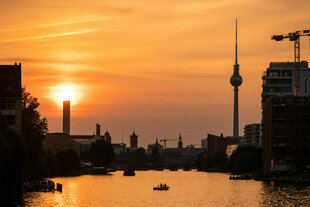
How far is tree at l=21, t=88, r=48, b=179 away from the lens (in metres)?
178

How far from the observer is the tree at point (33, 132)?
178250 mm

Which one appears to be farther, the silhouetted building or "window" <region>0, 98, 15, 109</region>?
"window" <region>0, 98, 15, 109</region>

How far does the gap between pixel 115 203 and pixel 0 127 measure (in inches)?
1597

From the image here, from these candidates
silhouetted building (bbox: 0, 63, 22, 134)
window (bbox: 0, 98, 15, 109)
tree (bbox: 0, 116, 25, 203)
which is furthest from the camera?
window (bbox: 0, 98, 15, 109)

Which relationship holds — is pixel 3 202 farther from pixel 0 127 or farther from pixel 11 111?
pixel 11 111

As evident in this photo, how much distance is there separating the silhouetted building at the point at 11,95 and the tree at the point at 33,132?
3762 mm

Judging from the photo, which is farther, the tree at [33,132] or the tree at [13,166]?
the tree at [33,132]

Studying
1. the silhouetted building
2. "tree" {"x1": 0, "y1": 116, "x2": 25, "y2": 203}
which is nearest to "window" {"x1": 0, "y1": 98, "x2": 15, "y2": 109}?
the silhouetted building

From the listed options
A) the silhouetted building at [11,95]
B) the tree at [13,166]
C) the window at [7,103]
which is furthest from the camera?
the window at [7,103]

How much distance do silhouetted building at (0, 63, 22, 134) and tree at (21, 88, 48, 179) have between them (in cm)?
376

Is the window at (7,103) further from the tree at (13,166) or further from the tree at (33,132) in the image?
the tree at (13,166)

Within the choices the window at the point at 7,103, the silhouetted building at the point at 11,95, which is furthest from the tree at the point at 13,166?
the window at the point at 7,103

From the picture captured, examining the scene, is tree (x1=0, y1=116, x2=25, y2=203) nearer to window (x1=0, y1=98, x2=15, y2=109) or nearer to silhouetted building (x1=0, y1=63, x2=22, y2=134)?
silhouetted building (x1=0, y1=63, x2=22, y2=134)

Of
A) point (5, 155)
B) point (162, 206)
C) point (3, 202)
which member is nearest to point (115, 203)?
point (162, 206)
